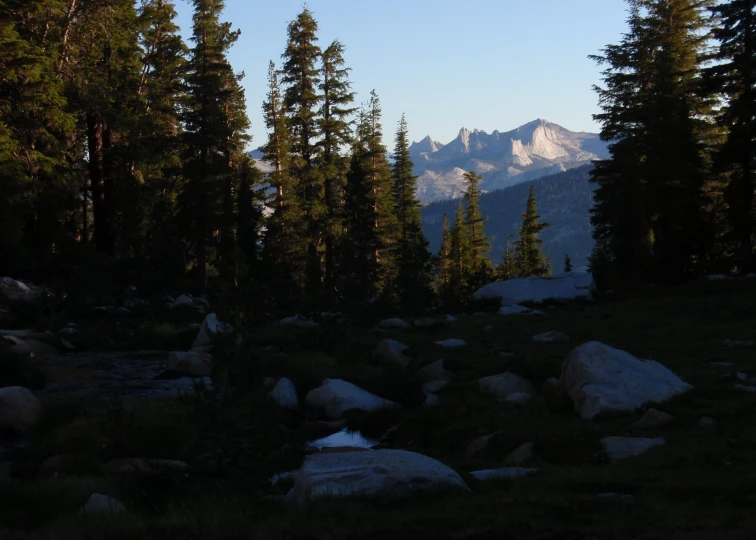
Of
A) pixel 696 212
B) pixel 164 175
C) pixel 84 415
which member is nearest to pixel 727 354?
pixel 84 415

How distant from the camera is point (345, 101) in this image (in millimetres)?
39500

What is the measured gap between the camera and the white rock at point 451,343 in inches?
556

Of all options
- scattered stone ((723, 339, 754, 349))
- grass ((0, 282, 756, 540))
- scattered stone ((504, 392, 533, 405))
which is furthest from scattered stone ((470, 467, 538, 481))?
scattered stone ((723, 339, 754, 349))

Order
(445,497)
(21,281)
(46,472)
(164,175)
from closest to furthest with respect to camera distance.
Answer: (445,497) → (46,472) → (21,281) → (164,175)

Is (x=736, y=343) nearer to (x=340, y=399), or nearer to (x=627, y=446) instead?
(x=627, y=446)

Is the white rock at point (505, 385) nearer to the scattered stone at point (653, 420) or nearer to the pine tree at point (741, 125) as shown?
the scattered stone at point (653, 420)

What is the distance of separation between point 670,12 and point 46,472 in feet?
124

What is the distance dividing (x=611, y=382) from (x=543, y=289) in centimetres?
1592

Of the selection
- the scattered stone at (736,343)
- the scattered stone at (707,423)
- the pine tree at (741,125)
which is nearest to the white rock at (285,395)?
the scattered stone at (707,423)

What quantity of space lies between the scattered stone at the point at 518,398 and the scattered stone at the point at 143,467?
4.33 metres

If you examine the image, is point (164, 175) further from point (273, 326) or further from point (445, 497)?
A: point (445, 497)

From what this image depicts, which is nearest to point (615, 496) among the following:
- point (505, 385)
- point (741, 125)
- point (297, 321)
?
point (505, 385)

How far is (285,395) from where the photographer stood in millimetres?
9969

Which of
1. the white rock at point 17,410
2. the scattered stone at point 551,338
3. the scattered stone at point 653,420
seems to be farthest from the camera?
the scattered stone at point 551,338
